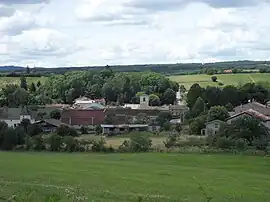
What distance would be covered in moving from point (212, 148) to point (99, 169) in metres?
21.3

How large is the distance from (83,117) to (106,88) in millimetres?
50721

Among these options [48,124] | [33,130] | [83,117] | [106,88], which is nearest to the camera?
[33,130]

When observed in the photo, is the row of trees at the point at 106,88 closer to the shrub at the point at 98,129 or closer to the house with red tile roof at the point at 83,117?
the house with red tile roof at the point at 83,117

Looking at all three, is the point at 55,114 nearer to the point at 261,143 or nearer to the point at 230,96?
the point at 230,96

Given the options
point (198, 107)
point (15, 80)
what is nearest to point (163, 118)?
point (198, 107)

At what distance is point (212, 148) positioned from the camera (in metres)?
57.7

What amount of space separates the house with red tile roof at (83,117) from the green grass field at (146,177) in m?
42.3

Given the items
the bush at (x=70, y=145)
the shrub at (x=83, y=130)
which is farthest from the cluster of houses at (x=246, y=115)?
the bush at (x=70, y=145)

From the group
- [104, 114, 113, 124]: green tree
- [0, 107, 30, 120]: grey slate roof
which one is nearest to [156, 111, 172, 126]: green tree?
[104, 114, 113, 124]: green tree

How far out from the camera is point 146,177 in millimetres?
34438

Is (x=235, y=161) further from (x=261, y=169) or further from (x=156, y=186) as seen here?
(x=156, y=186)

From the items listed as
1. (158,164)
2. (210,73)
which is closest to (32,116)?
(158,164)

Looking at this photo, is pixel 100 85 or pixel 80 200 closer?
pixel 80 200

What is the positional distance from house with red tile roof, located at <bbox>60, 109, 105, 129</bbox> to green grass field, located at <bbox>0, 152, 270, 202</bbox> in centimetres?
4226
